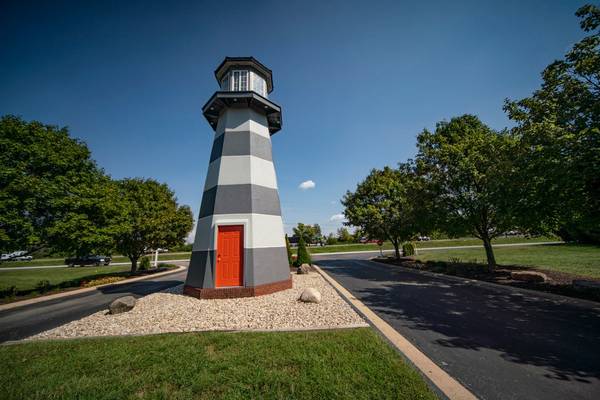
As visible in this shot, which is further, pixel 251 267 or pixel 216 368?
pixel 251 267

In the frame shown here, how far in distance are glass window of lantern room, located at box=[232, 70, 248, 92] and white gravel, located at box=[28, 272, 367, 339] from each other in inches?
402

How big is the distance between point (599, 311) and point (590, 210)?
300 cm

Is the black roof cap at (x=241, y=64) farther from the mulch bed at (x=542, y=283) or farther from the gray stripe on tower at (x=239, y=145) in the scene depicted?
the mulch bed at (x=542, y=283)

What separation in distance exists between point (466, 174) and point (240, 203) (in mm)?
12165

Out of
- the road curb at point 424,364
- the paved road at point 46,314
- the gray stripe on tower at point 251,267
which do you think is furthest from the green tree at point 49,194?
the road curb at point 424,364

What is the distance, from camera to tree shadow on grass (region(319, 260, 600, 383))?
4066 mm

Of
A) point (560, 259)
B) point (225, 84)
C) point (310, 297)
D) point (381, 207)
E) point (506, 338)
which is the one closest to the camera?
point (506, 338)

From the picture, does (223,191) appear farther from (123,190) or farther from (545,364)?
(123,190)

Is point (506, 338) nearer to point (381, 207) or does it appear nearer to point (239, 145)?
point (239, 145)

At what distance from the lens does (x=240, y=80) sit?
37.7 ft

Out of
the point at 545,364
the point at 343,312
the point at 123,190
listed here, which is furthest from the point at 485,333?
the point at 123,190

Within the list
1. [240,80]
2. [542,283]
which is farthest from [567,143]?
[240,80]

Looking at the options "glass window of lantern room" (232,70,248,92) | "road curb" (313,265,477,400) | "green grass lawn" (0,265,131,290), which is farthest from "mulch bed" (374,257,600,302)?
"green grass lawn" (0,265,131,290)

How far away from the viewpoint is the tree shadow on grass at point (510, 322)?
4066mm
